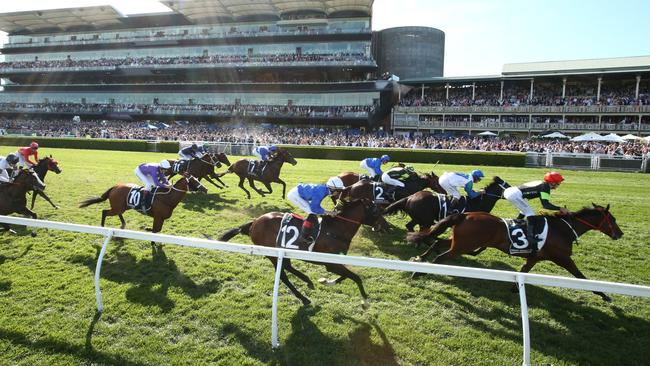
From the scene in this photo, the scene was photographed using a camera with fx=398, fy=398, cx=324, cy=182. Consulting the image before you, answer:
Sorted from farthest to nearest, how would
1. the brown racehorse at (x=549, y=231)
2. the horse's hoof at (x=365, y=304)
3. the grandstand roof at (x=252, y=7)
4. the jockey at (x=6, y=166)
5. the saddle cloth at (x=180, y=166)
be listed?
1. the grandstand roof at (x=252, y=7)
2. the saddle cloth at (x=180, y=166)
3. the jockey at (x=6, y=166)
4. the brown racehorse at (x=549, y=231)
5. the horse's hoof at (x=365, y=304)

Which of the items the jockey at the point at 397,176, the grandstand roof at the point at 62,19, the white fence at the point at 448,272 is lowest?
the white fence at the point at 448,272

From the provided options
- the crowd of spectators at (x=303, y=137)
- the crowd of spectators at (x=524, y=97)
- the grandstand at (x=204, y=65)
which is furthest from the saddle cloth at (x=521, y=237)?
the grandstand at (x=204, y=65)

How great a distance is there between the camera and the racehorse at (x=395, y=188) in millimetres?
7730

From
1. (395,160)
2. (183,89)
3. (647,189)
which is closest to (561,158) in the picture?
(647,189)

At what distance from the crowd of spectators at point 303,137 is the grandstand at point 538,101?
9.68 ft

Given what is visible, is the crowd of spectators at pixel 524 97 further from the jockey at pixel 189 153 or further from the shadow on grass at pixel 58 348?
the shadow on grass at pixel 58 348

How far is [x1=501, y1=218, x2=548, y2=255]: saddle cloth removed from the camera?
4.91 m

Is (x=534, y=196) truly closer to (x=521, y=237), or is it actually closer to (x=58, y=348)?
(x=521, y=237)

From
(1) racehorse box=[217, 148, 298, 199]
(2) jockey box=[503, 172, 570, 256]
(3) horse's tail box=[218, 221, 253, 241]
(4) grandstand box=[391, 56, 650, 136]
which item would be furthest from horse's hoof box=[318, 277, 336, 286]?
(4) grandstand box=[391, 56, 650, 136]

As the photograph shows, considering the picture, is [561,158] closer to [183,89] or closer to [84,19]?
[183,89]

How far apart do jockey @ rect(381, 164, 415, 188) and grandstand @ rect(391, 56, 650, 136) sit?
2899 cm

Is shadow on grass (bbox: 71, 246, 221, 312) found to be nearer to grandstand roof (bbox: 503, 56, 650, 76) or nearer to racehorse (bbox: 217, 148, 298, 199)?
racehorse (bbox: 217, 148, 298, 199)

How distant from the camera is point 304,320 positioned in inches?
167

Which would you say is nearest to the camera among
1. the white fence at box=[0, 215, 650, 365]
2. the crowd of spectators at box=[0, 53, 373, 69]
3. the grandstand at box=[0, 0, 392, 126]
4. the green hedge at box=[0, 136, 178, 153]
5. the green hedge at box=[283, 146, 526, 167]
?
the white fence at box=[0, 215, 650, 365]
